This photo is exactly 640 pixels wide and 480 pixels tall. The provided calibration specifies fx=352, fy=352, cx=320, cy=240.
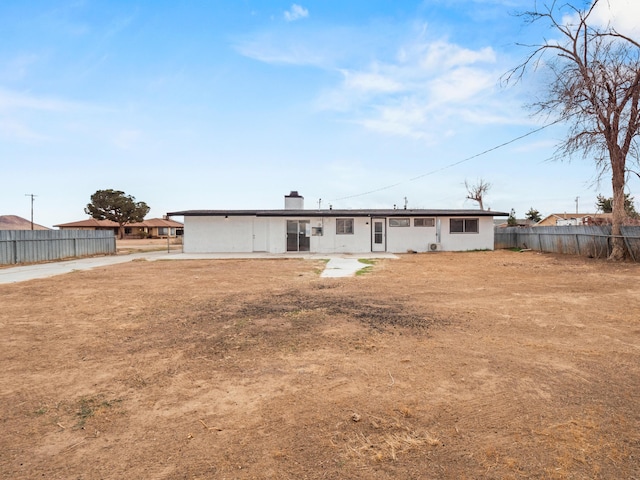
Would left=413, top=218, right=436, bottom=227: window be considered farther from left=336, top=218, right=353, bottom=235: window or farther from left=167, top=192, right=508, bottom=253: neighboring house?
left=336, top=218, right=353, bottom=235: window

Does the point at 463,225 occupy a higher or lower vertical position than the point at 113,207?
lower

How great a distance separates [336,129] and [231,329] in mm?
17007

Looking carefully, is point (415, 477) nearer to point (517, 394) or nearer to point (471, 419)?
point (471, 419)

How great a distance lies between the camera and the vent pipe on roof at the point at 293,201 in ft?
77.4

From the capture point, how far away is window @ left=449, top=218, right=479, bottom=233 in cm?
2230

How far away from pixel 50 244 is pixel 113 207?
139ft

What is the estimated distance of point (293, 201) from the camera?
23.7m

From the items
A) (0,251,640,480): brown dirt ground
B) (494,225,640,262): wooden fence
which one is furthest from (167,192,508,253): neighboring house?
(0,251,640,480): brown dirt ground

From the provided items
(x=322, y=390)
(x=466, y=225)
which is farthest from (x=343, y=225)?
(x=322, y=390)

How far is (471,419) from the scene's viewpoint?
2.73 m

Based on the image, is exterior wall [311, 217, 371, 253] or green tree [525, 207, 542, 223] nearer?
exterior wall [311, 217, 371, 253]

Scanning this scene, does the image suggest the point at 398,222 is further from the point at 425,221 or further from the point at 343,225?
the point at 343,225

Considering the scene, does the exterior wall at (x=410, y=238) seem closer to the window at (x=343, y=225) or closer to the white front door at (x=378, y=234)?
the white front door at (x=378, y=234)

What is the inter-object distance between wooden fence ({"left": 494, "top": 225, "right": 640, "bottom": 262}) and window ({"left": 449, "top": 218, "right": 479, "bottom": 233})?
12.6 ft
